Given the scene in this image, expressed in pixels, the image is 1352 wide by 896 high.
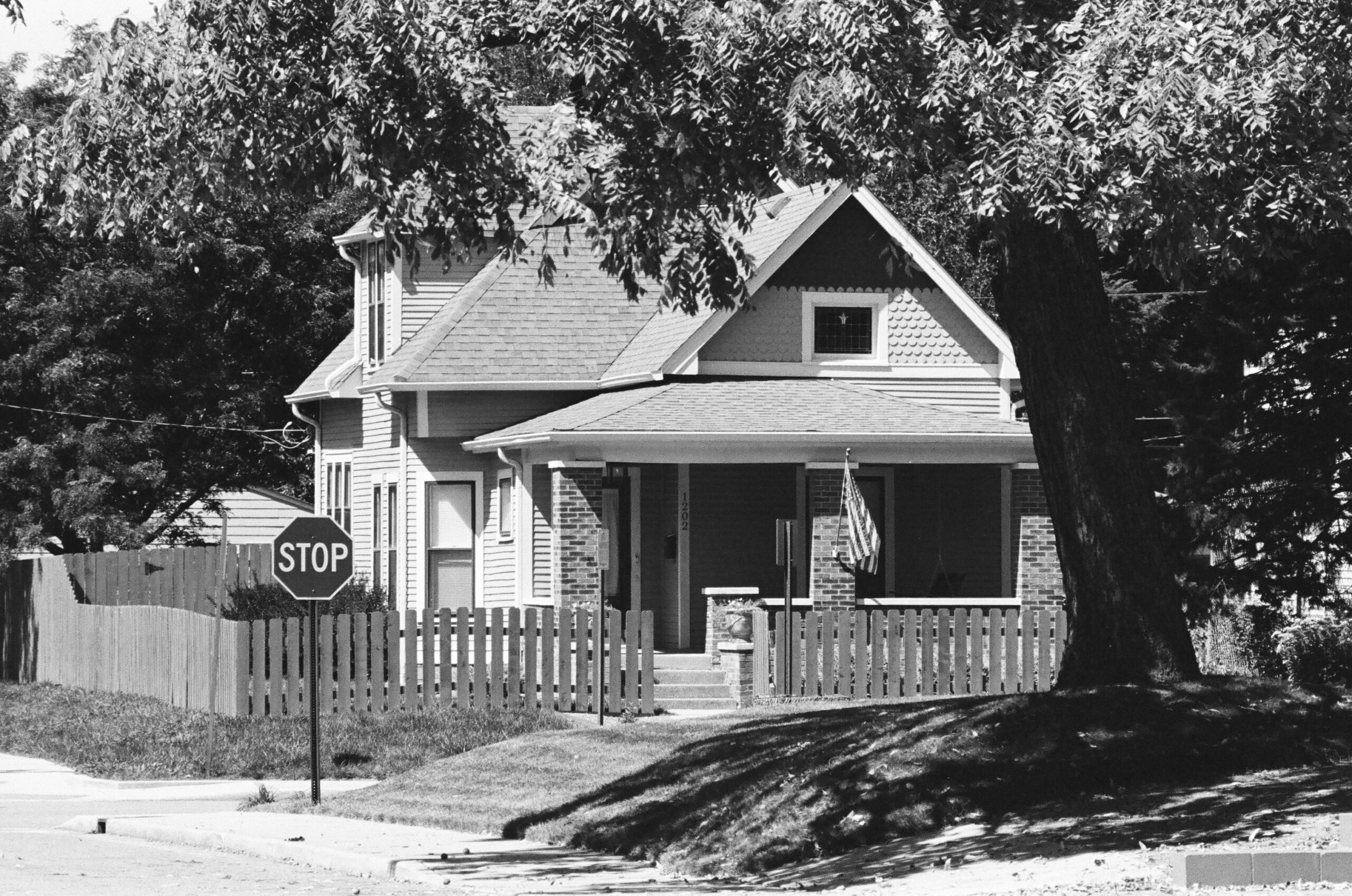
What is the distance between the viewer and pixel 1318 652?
24.3 metres

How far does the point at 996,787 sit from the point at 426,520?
17803mm

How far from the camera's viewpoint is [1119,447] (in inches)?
612

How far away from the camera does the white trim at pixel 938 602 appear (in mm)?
26781

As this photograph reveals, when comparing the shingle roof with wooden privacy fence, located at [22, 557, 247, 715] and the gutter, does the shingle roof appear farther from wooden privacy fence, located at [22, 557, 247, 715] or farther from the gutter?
wooden privacy fence, located at [22, 557, 247, 715]

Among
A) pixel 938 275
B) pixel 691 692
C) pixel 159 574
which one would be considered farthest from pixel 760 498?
pixel 159 574

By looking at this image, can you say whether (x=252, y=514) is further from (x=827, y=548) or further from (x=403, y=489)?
(x=827, y=548)

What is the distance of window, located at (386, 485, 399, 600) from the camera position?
32125 mm

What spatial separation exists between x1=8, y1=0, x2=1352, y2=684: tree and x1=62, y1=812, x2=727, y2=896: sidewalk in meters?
4.04

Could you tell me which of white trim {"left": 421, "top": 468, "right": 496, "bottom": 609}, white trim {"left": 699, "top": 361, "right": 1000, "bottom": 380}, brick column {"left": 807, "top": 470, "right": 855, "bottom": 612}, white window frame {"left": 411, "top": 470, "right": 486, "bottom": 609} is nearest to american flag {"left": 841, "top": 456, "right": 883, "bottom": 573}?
brick column {"left": 807, "top": 470, "right": 855, "bottom": 612}

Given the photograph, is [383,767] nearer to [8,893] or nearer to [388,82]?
[8,893]

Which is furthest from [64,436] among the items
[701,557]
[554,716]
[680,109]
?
[680,109]

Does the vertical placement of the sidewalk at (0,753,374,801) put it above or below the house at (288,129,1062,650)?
below

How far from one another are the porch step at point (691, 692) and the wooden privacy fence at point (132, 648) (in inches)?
203

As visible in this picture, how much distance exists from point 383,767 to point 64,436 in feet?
65.0
